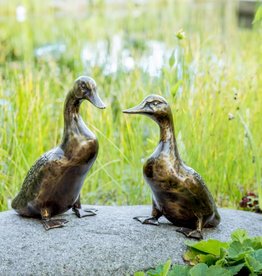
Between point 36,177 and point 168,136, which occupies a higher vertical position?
point 168,136

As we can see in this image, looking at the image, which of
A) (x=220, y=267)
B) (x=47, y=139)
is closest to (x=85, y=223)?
(x=220, y=267)

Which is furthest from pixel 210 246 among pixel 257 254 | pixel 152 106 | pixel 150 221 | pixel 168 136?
pixel 152 106

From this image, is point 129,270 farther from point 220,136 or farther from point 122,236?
point 220,136

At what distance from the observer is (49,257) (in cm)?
214

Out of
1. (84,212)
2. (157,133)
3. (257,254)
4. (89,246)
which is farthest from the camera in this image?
(157,133)

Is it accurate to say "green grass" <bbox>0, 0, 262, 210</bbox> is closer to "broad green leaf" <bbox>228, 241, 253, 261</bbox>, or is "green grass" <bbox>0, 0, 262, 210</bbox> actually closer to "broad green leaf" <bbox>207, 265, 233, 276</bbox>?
"broad green leaf" <bbox>228, 241, 253, 261</bbox>

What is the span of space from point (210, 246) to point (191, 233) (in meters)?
0.14

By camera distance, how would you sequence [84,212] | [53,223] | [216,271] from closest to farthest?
[216,271]
[53,223]
[84,212]

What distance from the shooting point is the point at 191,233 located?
Result: 2.28 meters

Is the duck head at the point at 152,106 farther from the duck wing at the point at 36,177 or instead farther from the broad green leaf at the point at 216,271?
the broad green leaf at the point at 216,271

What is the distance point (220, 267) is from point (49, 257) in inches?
22.4

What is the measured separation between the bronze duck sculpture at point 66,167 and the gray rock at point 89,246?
0.07 meters

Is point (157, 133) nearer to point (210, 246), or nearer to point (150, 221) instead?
point (150, 221)

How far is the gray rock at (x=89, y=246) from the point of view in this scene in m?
2.13
